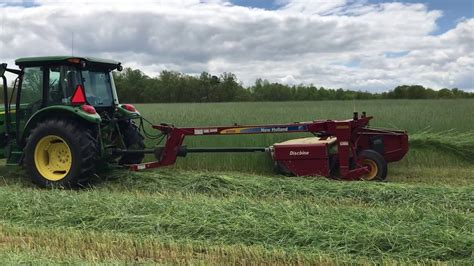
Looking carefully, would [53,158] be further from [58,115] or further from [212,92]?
[212,92]

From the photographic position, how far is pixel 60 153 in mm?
7602

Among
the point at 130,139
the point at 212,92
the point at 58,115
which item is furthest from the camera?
the point at 212,92

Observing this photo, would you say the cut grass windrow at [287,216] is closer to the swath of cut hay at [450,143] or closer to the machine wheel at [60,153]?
the machine wheel at [60,153]

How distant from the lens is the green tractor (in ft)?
23.7

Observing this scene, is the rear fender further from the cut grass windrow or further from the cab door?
the cut grass windrow

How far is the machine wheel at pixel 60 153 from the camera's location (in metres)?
7.18

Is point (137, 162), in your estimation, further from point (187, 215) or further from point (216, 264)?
point (216, 264)

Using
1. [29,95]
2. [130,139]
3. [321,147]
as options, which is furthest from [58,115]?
[321,147]

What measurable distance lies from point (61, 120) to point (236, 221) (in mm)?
3720

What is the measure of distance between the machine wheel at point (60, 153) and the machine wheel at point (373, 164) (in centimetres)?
411

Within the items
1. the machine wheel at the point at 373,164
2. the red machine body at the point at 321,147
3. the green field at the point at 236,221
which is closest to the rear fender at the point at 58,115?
the green field at the point at 236,221

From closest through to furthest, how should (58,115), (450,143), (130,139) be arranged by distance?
(58,115), (130,139), (450,143)

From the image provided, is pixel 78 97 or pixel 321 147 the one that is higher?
→ pixel 78 97

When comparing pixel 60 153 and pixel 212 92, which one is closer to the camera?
pixel 60 153
